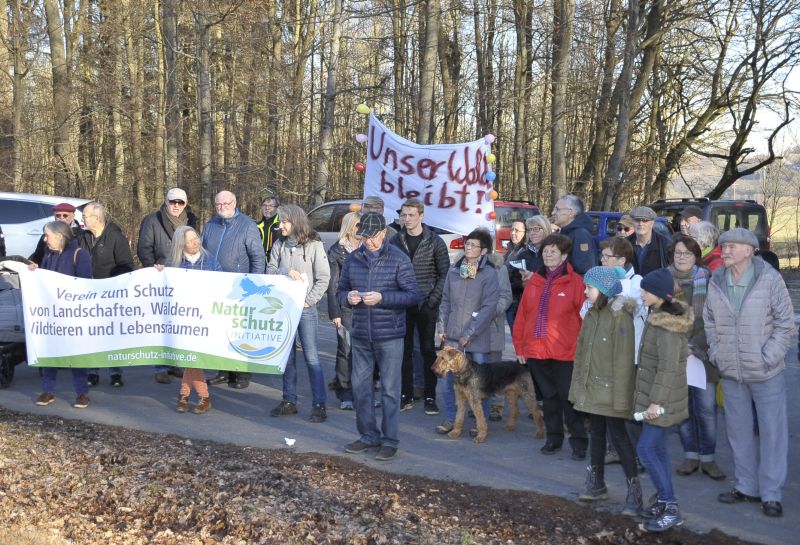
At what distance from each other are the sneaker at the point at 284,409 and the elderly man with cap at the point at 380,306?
67.5 inches

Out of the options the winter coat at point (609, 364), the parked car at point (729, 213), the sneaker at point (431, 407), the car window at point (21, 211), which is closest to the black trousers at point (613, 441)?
the winter coat at point (609, 364)

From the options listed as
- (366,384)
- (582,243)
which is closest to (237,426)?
(366,384)

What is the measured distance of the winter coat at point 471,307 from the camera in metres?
7.56

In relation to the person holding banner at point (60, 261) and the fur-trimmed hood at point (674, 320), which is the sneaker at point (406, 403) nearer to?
the person holding banner at point (60, 261)

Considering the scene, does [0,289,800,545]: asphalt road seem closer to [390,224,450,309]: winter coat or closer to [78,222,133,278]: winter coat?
[390,224,450,309]: winter coat

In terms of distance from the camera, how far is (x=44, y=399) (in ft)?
28.5

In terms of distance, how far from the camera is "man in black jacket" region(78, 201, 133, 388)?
9317 millimetres

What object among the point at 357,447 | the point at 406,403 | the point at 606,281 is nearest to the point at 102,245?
the point at 406,403

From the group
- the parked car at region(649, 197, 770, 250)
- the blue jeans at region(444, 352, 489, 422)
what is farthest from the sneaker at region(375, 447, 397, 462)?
the parked car at region(649, 197, 770, 250)

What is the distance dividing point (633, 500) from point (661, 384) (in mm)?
841

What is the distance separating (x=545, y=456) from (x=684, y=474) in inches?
43.1

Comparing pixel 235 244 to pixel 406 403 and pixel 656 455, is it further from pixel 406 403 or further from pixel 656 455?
pixel 656 455

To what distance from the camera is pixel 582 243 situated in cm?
749

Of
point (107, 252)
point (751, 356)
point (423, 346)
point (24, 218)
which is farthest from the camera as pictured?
point (24, 218)
